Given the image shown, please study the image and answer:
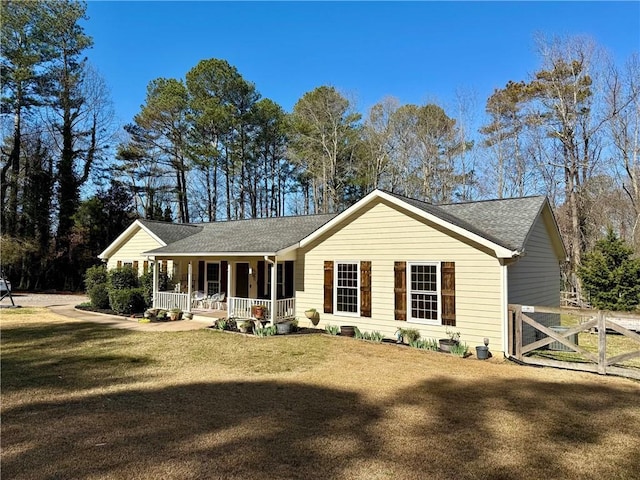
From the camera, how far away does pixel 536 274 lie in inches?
469

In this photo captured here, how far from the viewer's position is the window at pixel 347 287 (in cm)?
1212

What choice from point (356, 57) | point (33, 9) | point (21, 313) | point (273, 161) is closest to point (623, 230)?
point (356, 57)

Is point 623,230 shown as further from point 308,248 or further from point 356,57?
point 308,248

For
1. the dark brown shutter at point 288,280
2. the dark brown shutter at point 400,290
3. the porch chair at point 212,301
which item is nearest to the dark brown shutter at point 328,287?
the dark brown shutter at point 400,290

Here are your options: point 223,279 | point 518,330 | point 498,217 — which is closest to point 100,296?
point 223,279

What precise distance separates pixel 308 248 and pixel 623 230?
77.0 ft

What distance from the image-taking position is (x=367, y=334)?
37.8 ft

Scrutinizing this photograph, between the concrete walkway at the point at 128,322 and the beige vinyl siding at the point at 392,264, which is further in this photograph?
the concrete walkway at the point at 128,322

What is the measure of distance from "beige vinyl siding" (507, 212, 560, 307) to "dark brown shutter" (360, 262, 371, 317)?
389 cm

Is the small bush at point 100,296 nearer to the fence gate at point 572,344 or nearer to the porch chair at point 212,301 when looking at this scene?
the porch chair at point 212,301

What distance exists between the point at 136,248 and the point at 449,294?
1618 centimetres

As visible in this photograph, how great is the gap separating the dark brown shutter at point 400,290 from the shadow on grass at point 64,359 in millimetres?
6709

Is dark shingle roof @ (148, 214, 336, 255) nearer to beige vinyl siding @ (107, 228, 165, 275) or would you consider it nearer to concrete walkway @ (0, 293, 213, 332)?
beige vinyl siding @ (107, 228, 165, 275)

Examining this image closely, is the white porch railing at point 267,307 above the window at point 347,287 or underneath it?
underneath
